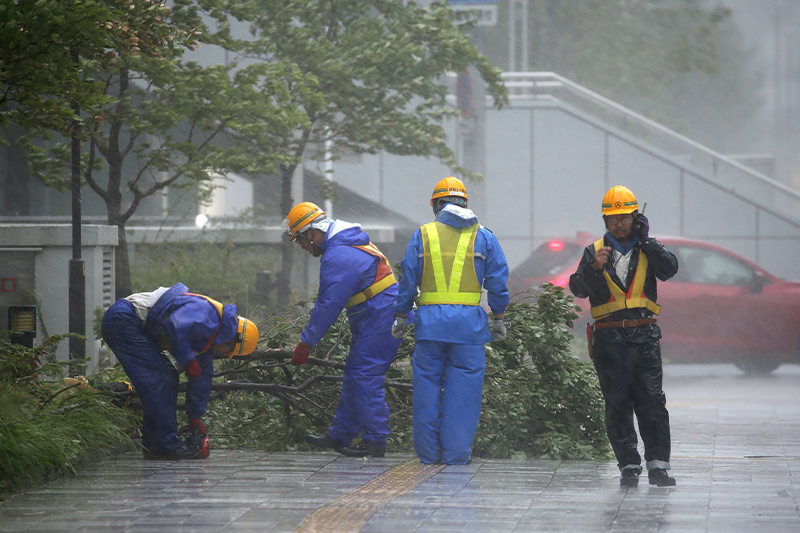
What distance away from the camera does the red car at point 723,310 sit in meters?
13.2

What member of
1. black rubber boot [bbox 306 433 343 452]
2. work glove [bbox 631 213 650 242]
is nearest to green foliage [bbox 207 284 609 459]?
black rubber boot [bbox 306 433 343 452]

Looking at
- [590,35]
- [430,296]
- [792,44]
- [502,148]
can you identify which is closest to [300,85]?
[430,296]

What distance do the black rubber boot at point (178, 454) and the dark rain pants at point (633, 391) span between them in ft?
8.76

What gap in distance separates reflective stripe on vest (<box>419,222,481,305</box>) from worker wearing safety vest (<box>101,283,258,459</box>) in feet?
4.21

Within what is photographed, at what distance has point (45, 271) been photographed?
873cm

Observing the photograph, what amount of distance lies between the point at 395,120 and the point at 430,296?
7674 mm

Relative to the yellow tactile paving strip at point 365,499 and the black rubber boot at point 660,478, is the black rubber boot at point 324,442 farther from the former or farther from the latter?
the black rubber boot at point 660,478

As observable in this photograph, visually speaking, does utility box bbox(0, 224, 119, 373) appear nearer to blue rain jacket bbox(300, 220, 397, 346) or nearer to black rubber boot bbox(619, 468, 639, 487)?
blue rain jacket bbox(300, 220, 397, 346)

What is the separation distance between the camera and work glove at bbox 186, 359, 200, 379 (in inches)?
Answer: 259

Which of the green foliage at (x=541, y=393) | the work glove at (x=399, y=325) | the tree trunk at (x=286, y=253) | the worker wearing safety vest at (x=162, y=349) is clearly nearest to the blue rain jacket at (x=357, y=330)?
the work glove at (x=399, y=325)

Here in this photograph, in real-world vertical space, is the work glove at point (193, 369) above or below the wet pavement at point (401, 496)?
above

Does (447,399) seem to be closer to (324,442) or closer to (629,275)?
(324,442)

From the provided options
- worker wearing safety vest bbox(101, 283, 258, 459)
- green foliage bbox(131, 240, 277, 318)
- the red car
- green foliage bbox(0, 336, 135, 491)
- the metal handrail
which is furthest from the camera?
the metal handrail

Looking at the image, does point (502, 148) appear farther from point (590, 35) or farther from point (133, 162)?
point (590, 35)
